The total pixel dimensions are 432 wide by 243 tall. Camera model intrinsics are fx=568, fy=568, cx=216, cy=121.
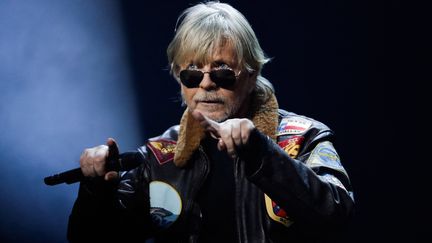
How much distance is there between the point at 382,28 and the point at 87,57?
1193 mm

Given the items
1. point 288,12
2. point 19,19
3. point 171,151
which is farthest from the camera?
point 288,12

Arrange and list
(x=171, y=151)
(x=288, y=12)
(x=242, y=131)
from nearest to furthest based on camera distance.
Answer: (x=242, y=131) → (x=171, y=151) → (x=288, y=12)

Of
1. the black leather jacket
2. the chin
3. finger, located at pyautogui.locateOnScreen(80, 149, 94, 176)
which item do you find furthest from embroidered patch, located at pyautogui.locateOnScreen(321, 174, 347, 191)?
finger, located at pyautogui.locateOnScreen(80, 149, 94, 176)

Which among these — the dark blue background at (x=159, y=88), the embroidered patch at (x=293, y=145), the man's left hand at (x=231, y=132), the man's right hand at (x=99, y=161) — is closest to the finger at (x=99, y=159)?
the man's right hand at (x=99, y=161)

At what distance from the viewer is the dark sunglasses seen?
1.73m

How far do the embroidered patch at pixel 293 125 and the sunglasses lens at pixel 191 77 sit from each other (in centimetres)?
30

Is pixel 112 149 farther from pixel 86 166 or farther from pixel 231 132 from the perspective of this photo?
pixel 231 132

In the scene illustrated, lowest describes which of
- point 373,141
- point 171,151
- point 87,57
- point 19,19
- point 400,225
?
point 400,225

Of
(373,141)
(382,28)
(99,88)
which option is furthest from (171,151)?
(382,28)

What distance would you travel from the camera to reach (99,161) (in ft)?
4.83

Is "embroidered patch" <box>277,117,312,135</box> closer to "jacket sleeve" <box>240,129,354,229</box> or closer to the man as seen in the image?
the man

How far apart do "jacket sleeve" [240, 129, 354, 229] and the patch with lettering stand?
0.36 ft

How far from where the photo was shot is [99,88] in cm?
231

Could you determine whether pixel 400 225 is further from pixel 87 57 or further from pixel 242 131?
pixel 87 57
